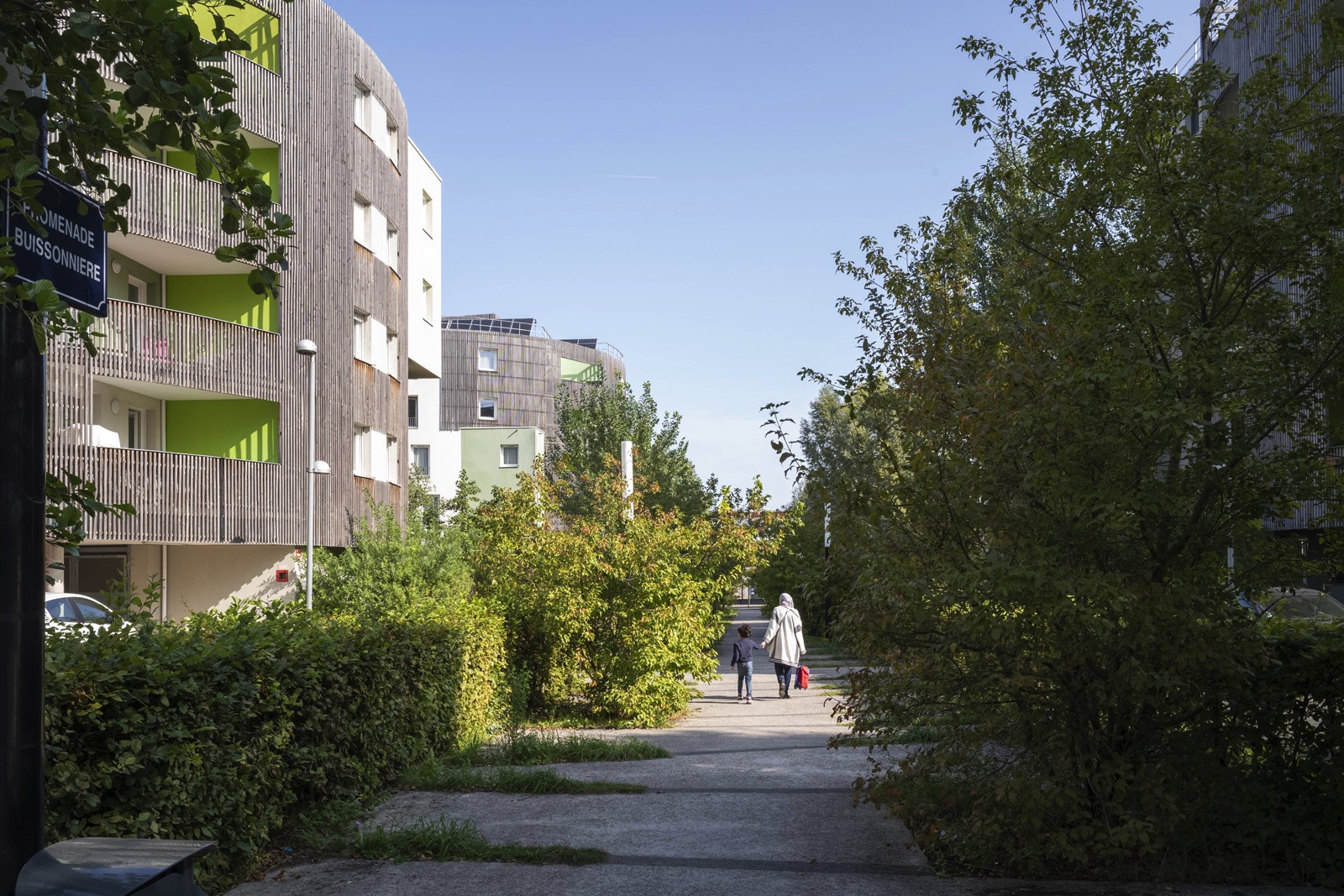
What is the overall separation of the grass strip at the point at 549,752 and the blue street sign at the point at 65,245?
27.1 feet

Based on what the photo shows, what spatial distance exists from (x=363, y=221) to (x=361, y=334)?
100 inches

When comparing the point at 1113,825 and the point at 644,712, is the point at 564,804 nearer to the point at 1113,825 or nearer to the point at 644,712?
the point at 1113,825

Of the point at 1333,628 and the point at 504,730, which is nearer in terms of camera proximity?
the point at 1333,628

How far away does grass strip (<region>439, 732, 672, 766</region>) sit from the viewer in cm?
1170

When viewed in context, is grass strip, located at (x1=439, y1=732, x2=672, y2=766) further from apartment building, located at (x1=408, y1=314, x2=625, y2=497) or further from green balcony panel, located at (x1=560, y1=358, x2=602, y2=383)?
green balcony panel, located at (x1=560, y1=358, x2=602, y2=383)

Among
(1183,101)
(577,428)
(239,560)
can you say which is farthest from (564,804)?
(577,428)

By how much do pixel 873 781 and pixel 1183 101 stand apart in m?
4.74

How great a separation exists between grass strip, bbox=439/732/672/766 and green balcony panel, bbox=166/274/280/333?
1497 cm

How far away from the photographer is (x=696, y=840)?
838 centimetres

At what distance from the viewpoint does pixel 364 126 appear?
92.0ft

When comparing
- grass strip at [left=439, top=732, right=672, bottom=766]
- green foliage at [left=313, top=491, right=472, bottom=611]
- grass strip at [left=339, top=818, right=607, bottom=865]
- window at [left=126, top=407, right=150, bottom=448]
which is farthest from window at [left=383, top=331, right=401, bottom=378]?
grass strip at [left=339, top=818, right=607, bottom=865]

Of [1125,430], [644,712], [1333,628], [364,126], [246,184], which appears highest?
[364,126]

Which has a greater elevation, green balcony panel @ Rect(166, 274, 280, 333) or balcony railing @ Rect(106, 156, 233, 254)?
balcony railing @ Rect(106, 156, 233, 254)

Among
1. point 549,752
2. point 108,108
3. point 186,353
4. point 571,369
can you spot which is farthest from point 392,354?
point 571,369
